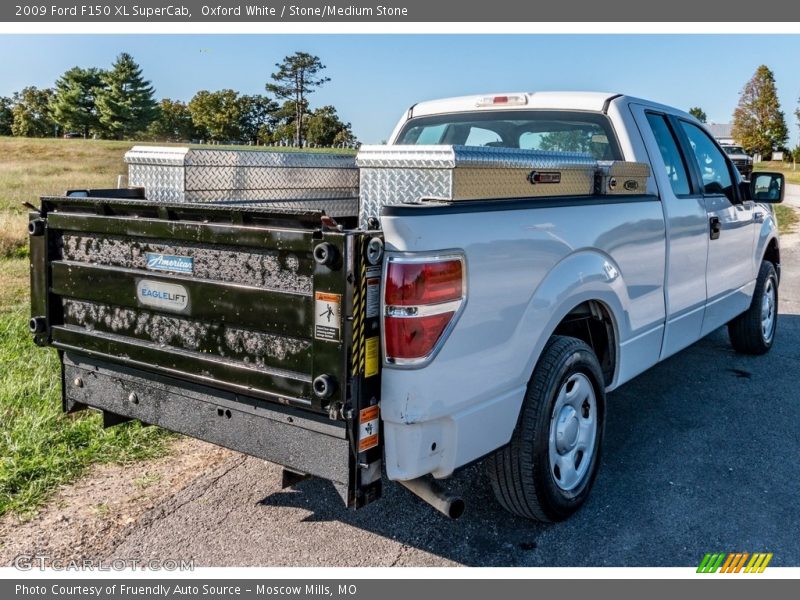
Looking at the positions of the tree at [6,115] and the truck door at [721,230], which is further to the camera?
the tree at [6,115]

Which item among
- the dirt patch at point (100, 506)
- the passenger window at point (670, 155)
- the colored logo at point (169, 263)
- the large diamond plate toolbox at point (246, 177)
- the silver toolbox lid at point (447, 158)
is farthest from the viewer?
the passenger window at point (670, 155)

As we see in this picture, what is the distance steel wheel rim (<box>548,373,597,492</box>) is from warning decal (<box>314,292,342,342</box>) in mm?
1242

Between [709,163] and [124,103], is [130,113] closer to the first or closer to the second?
[124,103]

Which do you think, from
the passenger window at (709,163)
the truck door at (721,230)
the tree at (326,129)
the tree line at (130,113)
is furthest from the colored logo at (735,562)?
the tree line at (130,113)

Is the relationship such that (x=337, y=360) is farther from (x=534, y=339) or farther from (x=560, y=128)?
(x=560, y=128)

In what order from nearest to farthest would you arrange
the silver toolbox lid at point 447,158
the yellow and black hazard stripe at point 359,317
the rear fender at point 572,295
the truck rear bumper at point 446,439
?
the yellow and black hazard stripe at point 359,317
the truck rear bumper at point 446,439
the silver toolbox lid at point 447,158
the rear fender at point 572,295

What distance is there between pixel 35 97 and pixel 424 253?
14940cm

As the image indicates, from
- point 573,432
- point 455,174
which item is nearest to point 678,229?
point 573,432

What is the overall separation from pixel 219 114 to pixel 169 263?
4904 inches

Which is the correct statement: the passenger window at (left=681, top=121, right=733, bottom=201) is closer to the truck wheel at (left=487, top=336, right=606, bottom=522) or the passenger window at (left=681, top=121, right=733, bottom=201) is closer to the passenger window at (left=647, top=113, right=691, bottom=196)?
A: the passenger window at (left=647, top=113, right=691, bottom=196)

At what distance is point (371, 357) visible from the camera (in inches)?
108

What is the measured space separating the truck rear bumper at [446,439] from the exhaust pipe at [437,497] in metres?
0.07

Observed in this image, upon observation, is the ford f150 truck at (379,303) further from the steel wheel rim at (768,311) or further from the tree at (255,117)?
the tree at (255,117)

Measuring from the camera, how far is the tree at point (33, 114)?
426 feet
